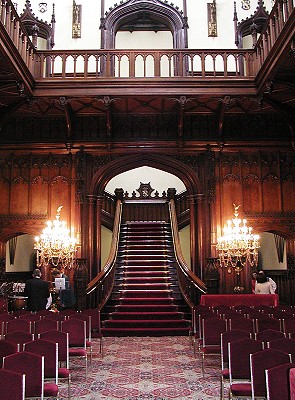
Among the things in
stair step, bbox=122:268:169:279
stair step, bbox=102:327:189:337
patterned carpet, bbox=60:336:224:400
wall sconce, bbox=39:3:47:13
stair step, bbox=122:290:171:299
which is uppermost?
wall sconce, bbox=39:3:47:13

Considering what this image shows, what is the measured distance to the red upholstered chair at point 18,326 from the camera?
7363 mm

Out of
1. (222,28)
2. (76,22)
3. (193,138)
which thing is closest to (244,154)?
(193,138)

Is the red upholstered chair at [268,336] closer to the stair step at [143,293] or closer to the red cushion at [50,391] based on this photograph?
the red cushion at [50,391]

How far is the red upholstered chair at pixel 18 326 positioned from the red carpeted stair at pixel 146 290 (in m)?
4.14

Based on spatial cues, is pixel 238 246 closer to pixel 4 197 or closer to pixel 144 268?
pixel 144 268

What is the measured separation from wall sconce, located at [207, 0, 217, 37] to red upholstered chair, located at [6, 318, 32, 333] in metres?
11.8

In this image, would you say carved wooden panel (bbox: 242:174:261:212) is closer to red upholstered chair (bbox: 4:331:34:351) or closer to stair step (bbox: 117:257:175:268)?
stair step (bbox: 117:257:175:268)

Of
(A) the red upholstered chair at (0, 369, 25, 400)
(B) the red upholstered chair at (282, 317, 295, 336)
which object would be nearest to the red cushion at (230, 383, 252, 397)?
(A) the red upholstered chair at (0, 369, 25, 400)

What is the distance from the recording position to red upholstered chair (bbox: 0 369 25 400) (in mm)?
3957

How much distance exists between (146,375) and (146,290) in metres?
6.03

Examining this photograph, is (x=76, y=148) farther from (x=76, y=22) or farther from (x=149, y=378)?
(x=149, y=378)

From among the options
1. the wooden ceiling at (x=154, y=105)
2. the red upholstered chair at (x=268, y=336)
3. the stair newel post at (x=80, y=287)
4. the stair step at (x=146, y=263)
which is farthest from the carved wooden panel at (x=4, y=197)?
the red upholstered chair at (x=268, y=336)

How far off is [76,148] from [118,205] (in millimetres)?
4689

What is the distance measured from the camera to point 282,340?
5.52 m
